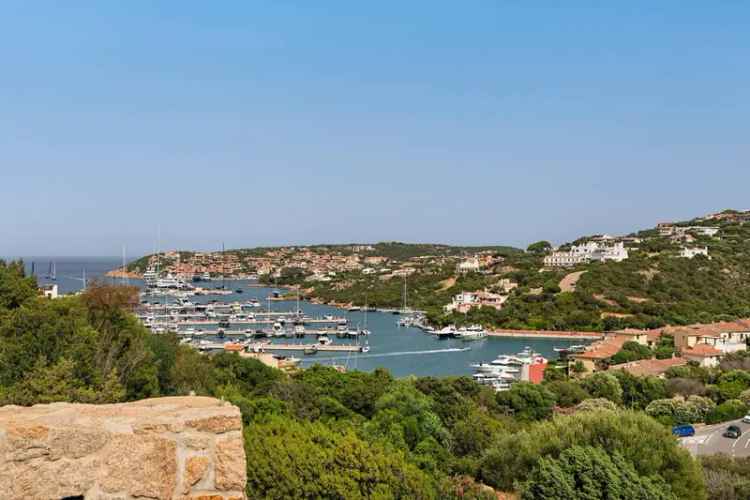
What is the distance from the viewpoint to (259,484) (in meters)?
6.73

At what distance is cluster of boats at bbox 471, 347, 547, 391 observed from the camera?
29931 millimetres

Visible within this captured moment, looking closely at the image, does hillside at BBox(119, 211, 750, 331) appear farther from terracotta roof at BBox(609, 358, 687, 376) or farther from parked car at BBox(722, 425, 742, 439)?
parked car at BBox(722, 425, 742, 439)

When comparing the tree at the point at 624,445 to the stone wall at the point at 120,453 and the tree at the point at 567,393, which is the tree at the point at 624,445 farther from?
the tree at the point at 567,393

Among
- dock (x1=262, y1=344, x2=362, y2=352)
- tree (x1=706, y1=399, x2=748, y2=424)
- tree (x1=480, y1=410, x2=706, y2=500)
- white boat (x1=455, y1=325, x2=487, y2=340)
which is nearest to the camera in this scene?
tree (x1=480, y1=410, x2=706, y2=500)

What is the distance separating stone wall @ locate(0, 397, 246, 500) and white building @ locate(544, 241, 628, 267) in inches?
2800

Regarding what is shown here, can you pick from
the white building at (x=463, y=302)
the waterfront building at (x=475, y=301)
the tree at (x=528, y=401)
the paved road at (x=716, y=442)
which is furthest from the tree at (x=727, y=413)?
the white building at (x=463, y=302)

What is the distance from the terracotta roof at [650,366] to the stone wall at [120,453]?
28141 mm

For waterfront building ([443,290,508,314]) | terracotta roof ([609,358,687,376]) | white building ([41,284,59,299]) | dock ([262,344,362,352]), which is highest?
white building ([41,284,59,299])

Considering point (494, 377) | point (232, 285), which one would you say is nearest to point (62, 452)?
point (494, 377)

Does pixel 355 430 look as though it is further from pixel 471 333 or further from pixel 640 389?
pixel 471 333

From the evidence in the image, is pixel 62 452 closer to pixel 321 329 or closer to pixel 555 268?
pixel 321 329

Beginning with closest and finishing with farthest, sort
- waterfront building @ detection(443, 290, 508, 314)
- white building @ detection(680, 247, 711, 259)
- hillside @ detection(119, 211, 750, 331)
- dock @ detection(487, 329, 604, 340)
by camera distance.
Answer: dock @ detection(487, 329, 604, 340)
hillside @ detection(119, 211, 750, 331)
waterfront building @ detection(443, 290, 508, 314)
white building @ detection(680, 247, 711, 259)

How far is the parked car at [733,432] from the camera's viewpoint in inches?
643

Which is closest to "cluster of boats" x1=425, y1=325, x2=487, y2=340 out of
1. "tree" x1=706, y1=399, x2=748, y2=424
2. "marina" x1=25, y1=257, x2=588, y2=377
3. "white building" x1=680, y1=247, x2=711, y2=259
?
"marina" x1=25, y1=257, x2=588, y2=377
